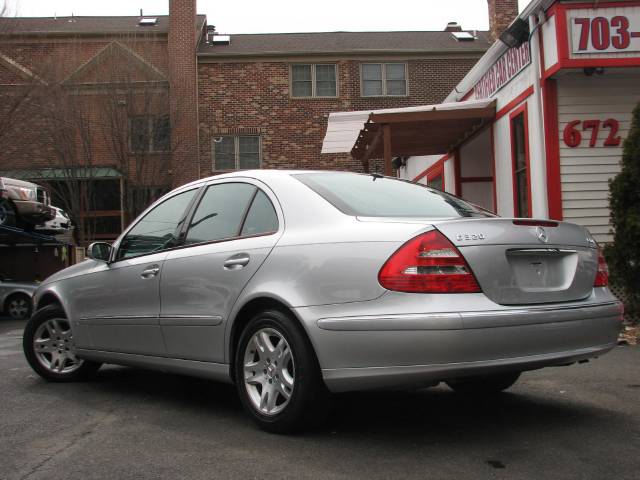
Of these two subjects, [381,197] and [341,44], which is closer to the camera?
[381,197]

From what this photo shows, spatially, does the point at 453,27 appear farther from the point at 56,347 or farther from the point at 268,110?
the point at 56,347

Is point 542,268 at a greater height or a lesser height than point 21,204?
lesser

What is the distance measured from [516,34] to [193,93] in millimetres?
16347

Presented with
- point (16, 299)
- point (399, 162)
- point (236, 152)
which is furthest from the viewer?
point (236, 152)

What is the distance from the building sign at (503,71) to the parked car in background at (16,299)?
383 inches

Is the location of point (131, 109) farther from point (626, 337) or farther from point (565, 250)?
point (565, 250)

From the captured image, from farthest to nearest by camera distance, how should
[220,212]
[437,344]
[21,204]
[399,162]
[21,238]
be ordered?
1. [399,162]
2. [21,238]
3. [21,204]
4. [220,212]
5. [437,344]

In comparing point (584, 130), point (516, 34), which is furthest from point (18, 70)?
point (584, 130)

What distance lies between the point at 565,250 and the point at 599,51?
19.9ft

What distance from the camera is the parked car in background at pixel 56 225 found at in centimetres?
1538

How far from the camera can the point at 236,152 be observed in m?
25.3

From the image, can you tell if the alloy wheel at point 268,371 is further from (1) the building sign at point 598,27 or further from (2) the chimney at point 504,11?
(2) the chimney at point 504,11

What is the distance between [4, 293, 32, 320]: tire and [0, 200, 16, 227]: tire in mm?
1511

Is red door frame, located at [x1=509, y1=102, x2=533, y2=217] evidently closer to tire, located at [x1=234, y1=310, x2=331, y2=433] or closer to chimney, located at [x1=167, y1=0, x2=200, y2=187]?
tire, located at [x1=234, y1=310, x2=331, y2=433]
